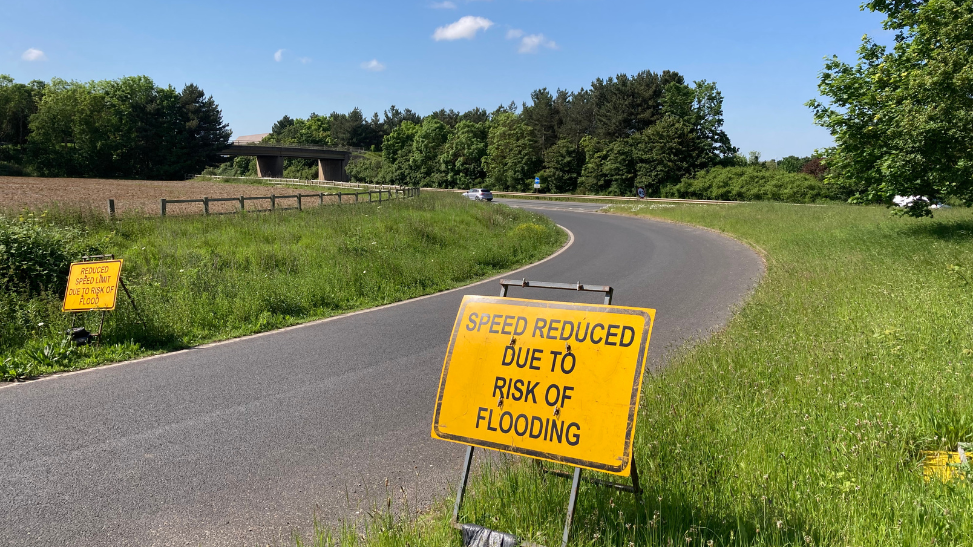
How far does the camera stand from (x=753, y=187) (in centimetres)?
5844

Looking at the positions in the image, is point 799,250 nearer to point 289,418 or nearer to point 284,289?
point 284,289

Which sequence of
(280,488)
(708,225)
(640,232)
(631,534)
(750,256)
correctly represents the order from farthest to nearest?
(708,225)
(640,232)
(750,256)
(280,488)
(631,534)

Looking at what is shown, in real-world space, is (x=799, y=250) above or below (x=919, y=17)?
below

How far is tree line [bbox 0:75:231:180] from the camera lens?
76.4m

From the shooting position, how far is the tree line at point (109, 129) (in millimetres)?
76375

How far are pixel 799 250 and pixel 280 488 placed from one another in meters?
18.0

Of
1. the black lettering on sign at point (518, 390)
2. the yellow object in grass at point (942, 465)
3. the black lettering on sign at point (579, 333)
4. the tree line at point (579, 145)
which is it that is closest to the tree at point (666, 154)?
the tree line at point (579, 145)

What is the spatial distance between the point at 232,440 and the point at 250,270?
8554 millimetres

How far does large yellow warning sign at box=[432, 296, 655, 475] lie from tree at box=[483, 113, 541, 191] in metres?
81.5

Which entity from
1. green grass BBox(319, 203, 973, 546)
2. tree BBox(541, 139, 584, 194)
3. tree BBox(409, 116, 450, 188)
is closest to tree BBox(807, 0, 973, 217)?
green grass BBox(319, 203, 973, 546)

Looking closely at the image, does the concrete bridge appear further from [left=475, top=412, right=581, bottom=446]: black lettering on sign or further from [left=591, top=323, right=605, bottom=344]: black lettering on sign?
[left=591, top=323, right=605, bottom=344]: black lettering on sign

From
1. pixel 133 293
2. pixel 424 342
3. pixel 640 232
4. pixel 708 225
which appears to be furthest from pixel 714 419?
pixel 708 225

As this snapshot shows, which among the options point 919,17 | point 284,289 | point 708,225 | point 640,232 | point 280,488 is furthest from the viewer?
point 708,225

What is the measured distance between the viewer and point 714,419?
4730 millimetres
